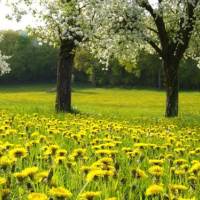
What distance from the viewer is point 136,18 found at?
2645cm

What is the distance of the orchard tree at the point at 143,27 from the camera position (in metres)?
26.1

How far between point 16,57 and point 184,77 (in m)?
50.1

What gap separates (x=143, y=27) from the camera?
2686cm

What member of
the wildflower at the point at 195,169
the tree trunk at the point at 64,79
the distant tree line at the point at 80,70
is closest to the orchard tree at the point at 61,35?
the tree trunk at the point at 64,79

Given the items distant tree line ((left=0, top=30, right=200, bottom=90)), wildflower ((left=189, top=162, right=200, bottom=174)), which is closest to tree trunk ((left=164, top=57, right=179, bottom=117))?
wildflower ((left=189, top=162, right=200, bottom=174))

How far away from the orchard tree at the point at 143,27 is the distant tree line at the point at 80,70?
273 ft

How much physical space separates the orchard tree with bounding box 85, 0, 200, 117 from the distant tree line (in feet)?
273

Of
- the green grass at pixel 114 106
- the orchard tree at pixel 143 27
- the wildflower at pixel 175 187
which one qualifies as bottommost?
the green grass at pixel 114 106

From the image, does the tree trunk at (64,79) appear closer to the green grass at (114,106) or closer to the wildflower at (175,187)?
the green grass at (114,106)

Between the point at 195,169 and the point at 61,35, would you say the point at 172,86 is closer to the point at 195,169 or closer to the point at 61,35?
the point at 61,35

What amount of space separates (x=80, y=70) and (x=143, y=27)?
109918mm

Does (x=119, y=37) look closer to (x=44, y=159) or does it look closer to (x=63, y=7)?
(x=63, y=7)

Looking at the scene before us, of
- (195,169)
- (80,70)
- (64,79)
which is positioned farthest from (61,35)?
(80,70)

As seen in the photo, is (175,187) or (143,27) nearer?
(175,187)
